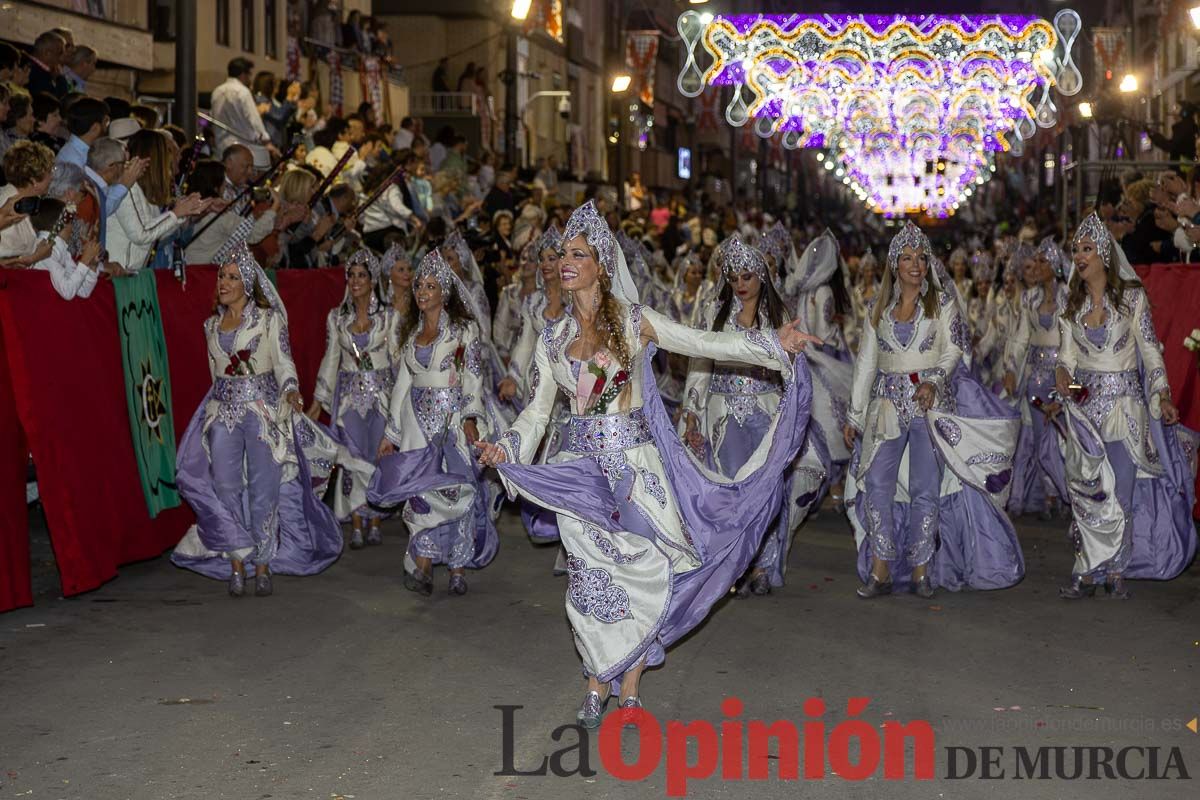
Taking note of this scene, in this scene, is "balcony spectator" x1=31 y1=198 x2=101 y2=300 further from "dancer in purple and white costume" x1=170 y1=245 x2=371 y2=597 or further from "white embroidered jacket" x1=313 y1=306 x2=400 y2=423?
"white embroidered jacket" x1=313 y1=306 x2=400 y2=423

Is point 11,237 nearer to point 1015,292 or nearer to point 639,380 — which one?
point 639,380

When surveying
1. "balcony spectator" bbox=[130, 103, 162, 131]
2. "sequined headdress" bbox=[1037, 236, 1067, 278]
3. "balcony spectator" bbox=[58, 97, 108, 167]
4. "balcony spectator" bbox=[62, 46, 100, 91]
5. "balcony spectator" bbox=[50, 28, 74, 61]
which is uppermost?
"balcony spectator" bbox=[50, 28, 74, 61]

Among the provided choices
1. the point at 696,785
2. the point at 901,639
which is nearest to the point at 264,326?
the point at 901,639

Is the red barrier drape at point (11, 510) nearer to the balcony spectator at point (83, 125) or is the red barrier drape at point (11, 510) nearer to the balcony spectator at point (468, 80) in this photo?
the balcony spectator at point (83, 125)

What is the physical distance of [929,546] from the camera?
9742mm

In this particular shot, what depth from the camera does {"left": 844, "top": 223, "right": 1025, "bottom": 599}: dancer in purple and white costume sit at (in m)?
9.68

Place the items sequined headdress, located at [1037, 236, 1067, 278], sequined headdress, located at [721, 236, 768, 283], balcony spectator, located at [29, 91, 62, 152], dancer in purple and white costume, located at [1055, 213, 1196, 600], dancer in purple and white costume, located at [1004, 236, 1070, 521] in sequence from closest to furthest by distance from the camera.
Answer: dancer in purple and white costume, located at [1055, 213, 1196, 600], sequined headdress, located at [721, 236, 768, 283], balcony spectator, located at [29, 91, 62, 152], dancer in purple and white costume, located at [1004, 236, 1070, 521], sequined headdress, located at [1037, 236, 1067, 278]

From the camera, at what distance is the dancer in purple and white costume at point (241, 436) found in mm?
9633

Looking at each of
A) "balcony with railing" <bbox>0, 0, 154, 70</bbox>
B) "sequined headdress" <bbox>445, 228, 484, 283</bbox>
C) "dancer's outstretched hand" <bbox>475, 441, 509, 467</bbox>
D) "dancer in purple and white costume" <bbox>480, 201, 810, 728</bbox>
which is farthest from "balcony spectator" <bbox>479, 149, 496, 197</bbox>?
"dancer's outstretched hand" <bbox>475, 441, 509, 467</bbox>

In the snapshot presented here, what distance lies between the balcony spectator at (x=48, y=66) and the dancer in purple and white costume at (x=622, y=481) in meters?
7.13

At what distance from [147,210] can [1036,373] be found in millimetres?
6517

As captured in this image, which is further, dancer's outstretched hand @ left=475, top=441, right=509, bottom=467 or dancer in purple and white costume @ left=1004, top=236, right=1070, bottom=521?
dancer in purple and white costume @ left=1004, top=236, right=1070, bottom=521

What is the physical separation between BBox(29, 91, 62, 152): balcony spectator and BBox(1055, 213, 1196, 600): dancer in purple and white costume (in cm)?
686

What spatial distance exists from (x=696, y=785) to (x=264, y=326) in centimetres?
465
